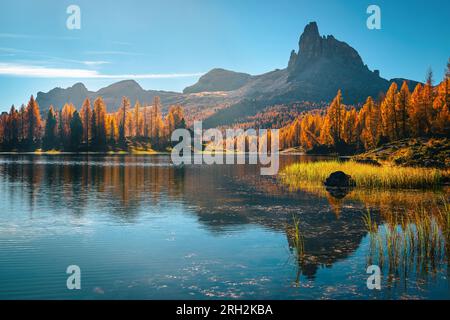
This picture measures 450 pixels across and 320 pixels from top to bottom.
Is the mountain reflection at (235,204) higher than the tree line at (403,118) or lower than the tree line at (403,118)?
lower

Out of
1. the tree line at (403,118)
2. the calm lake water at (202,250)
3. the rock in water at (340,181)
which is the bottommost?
the calm lake water at (202,250)

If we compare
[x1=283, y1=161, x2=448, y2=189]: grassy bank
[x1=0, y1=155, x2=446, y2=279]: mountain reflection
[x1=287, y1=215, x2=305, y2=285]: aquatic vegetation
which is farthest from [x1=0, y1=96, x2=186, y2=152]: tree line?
[x1=287, y1=215, x2=305, y2=285]: aquatic vegetation

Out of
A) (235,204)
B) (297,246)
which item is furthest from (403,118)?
(297,246)

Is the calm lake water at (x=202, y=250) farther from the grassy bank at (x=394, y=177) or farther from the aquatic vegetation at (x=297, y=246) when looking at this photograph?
the grassy bank at (x=394, y=177)

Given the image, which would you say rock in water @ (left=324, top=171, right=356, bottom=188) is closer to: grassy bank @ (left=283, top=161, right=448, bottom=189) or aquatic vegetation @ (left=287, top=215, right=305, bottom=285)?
grassy bank @ (left=283, top=161, right=448, bottom=189)

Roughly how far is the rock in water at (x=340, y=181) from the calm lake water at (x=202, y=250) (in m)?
10.5

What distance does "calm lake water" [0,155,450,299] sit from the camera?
516 inches

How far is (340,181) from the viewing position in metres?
45.7

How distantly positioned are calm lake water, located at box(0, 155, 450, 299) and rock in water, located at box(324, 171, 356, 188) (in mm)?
10499

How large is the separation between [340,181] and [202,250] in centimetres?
3093

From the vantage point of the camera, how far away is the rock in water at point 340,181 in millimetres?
45594

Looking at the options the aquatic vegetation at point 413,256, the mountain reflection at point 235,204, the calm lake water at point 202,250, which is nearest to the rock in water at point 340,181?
the mountain reflection at point 235,204

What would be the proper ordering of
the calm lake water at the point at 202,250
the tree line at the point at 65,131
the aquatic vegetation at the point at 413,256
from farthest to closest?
the tree line at the point at 65,131
the aquatic vegetation at the point at 413,256
the calm lake water at the point at 202,250

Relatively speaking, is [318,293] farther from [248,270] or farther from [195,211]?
[195,211]
